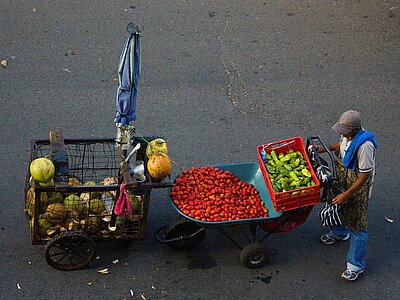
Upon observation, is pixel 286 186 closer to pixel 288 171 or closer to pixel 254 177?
pixel 288 171

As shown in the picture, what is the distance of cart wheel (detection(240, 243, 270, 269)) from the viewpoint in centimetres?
643

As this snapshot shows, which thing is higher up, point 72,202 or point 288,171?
point 288,171

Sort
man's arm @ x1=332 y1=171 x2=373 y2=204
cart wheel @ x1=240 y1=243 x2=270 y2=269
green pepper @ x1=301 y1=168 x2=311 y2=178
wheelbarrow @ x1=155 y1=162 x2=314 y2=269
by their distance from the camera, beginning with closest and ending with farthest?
man's arm @ x1=332 y1=171 x2=373 y2=204
green pepper @ x1=301 y1=168 x2=311 y2=178
wheelbarrow @ x1=155 y1=162 x2=314 y2=269
cart wheel @ x1=240 y1=243 x2=270 y2=269

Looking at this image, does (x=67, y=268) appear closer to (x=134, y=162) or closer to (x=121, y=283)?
(x=121, y=283)

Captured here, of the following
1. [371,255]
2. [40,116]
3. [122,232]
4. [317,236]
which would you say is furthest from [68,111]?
[371,255]

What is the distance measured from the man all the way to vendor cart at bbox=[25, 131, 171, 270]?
168cm

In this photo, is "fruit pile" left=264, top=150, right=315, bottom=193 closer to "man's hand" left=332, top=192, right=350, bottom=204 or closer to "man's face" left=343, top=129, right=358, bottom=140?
"man's hand" left=332, top=192, right=350, bottom=204

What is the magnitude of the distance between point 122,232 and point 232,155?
2.22 meters

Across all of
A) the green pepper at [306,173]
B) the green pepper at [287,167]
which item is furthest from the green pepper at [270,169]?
the green pepper at [306,173]

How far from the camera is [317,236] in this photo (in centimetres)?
713

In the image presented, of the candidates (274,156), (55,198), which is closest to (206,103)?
(274,156)

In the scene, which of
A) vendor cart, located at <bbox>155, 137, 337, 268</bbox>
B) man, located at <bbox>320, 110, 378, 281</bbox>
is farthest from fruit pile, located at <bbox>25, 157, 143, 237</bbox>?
man, located at <bbox>320, 110, 378, 281</bbox>

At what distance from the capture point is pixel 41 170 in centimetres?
584

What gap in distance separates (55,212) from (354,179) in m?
2.79
